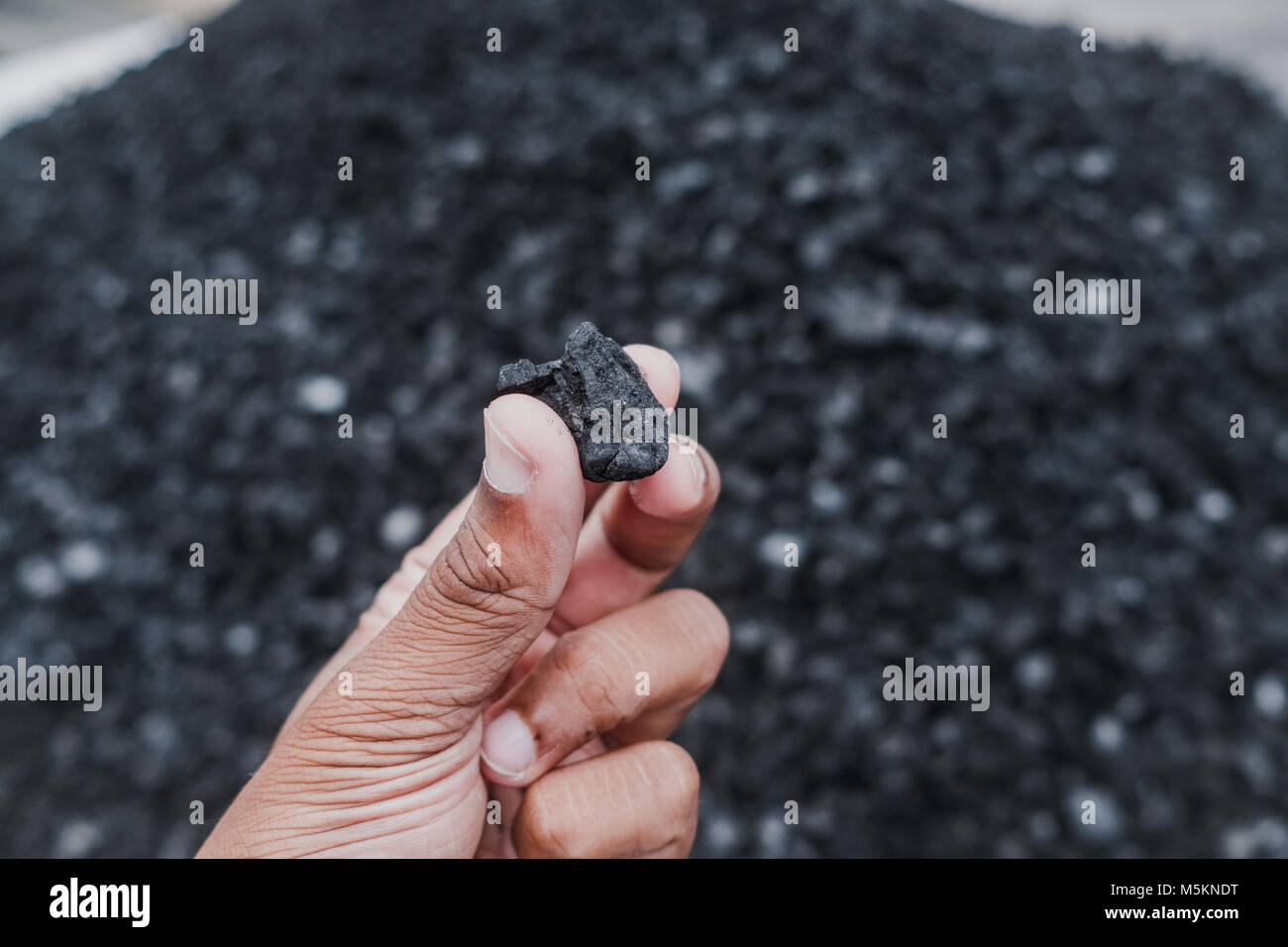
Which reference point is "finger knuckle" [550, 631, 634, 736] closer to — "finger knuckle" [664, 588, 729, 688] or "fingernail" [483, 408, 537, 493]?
"finger knuckle" [664, 588, 729, 688]

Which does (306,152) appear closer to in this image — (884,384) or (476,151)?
(476,151)

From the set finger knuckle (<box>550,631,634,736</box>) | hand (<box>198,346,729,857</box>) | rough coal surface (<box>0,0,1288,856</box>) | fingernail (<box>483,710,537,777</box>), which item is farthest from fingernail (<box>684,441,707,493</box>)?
A: rough coal surface (<box>0,0,1288,856</box>)

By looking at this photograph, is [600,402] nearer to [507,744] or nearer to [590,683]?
[590,683]

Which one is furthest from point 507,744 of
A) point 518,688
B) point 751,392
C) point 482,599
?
point 751,392

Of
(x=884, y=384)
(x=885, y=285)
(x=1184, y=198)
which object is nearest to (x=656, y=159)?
(x=885, y=285)

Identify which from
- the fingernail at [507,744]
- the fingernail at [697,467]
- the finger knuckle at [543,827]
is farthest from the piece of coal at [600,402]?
the finger knuckle at [543,827]
